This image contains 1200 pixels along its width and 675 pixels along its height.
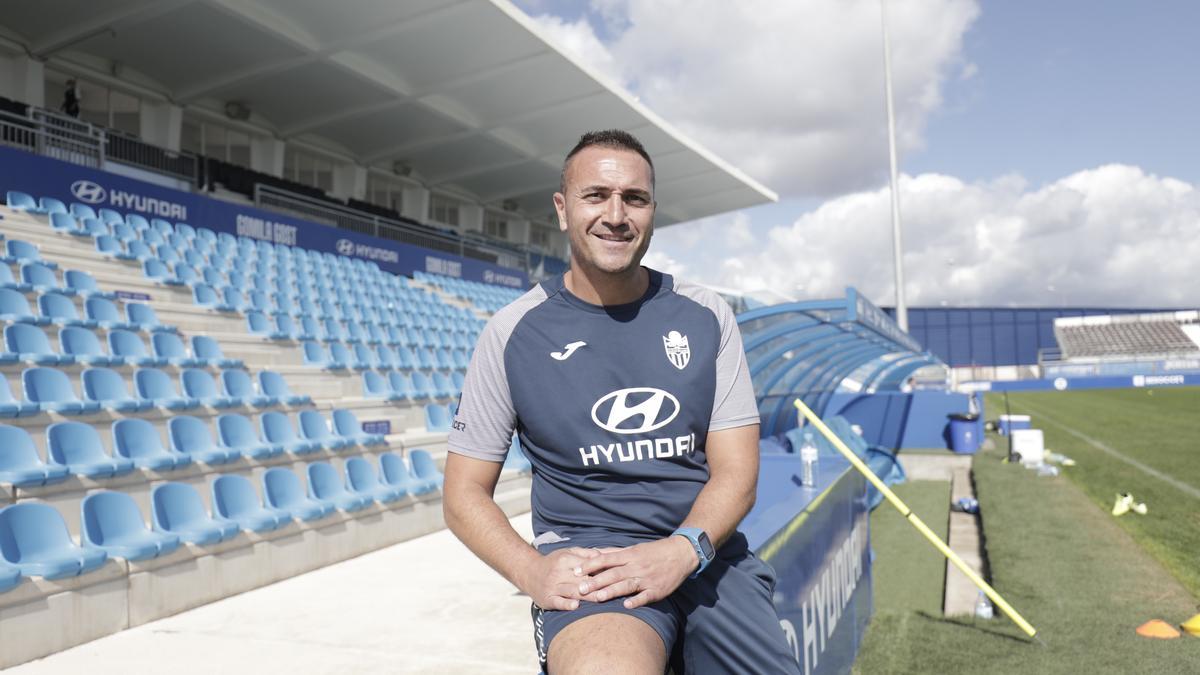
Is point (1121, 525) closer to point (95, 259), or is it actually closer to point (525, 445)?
point (525, 445)

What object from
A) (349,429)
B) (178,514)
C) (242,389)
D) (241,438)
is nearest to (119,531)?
(178,514)

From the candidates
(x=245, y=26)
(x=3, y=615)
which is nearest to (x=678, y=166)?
(x=245, y=26)

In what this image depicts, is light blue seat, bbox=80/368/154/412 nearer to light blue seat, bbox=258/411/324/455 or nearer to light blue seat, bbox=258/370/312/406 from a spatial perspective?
light blue seat, bbox=258/411/324/455

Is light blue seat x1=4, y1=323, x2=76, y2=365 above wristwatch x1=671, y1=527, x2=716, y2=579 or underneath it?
above

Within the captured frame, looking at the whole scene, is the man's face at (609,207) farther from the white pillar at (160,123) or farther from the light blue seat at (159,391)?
the white pillar at (160,123)

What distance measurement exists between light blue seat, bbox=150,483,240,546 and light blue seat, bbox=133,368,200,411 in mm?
1390

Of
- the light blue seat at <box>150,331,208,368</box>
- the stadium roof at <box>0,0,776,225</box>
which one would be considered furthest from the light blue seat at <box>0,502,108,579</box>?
the stadium roof at <box>0,0,776,225</box>

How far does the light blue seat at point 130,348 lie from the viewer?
759 cm

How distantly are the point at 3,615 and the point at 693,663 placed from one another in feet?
13.9

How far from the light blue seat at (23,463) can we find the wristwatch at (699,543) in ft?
17.1

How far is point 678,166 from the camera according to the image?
1167 inches

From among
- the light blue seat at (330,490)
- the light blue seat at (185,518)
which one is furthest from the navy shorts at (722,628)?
the light blue seat at (330,490)

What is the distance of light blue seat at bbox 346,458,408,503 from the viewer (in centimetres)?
735

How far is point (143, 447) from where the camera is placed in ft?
20.1
